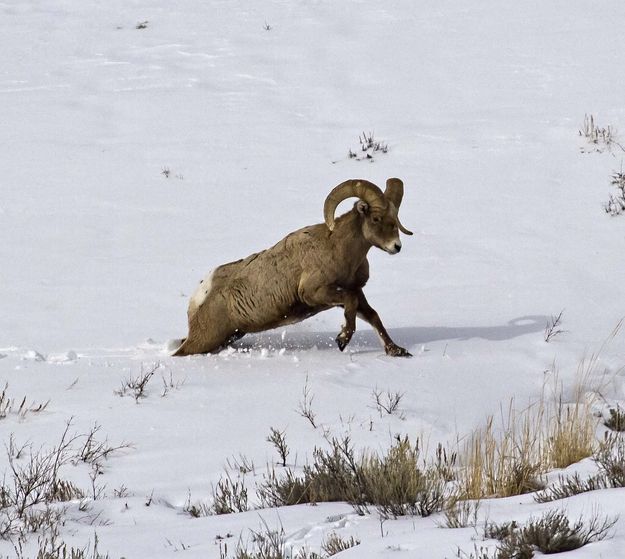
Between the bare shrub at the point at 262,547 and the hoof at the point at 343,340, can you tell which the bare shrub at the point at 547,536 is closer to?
the bare shrub at the point at 262,547

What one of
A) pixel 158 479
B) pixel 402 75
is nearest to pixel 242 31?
pixel 402 75

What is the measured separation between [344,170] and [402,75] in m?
3.81

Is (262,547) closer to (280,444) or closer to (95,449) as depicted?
(280,444)

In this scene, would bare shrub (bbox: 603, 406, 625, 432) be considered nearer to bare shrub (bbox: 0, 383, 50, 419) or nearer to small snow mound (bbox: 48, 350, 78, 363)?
bare shrub (bbox: 0, 383, 50, 419)

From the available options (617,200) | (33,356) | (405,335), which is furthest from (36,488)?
(617,200)

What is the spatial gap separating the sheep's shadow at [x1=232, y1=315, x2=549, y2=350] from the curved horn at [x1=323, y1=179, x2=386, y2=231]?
1.34 m

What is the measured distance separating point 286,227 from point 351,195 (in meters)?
4.18

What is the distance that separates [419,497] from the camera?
4.79 m

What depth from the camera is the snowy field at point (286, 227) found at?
631 cm

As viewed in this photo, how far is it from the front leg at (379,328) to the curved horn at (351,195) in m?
0.79

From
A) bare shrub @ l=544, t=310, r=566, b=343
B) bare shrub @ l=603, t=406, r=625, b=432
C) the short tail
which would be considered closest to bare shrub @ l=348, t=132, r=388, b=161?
bare shrub @ l=544, t=310, r=566, b=343

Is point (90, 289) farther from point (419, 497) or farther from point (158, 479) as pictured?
point (419, 497)

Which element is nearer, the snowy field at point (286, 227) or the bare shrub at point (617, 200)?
the snowy field at point (286, 227)

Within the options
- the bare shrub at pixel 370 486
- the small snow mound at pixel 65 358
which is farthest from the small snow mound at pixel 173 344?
the bare shrub at pixel 370 486
